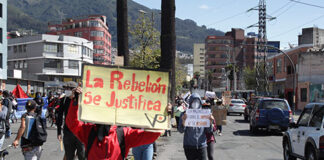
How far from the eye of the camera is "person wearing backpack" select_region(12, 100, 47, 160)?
272 inches

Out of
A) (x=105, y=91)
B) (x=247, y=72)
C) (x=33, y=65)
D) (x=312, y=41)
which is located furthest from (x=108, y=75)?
(x=247, y=72)

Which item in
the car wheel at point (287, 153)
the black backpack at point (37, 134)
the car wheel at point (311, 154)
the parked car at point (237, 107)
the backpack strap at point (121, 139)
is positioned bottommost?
the parked car at point (237, 107)

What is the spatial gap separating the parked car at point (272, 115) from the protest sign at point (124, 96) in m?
15.6

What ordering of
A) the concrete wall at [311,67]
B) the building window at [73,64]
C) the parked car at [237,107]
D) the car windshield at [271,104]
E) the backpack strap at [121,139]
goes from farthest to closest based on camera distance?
1. the building window at [73,64]
2. the concrete wall at [311,67]
3. the parked car at [237,107]
4. the car windshield at [271,104]
5. the backpack strap at [121,139]

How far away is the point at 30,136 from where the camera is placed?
694 centimetres

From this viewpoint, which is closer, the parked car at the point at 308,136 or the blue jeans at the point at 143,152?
the blue jeans at the point at 143,152

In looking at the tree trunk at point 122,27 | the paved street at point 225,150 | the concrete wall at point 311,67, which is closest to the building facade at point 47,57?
the concrete wall at point 311,67

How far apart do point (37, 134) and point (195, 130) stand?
2790 millimetres

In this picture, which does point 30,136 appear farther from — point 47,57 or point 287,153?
point 47,57

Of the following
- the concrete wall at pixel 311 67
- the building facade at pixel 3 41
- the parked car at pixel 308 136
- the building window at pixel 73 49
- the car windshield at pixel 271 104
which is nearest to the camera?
the parked car at pixel 308 136

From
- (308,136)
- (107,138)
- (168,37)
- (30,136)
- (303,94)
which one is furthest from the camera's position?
(303,94)

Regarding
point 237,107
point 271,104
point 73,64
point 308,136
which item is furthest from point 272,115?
point 73,64

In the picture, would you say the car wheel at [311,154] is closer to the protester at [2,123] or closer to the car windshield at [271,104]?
the protester at [2,123]

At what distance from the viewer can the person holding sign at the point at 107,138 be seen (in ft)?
14.6
